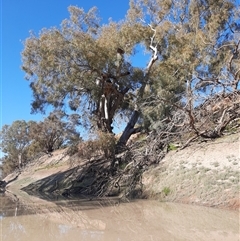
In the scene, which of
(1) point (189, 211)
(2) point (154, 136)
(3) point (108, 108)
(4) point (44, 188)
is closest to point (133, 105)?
(3) point (108, 108)

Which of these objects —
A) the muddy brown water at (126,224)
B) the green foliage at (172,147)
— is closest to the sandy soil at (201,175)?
the green foliage at (172,147)

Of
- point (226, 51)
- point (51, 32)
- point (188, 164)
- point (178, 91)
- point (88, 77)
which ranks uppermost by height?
point (51, 32)

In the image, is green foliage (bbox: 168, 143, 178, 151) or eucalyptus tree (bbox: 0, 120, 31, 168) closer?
green foliage (bbox: 168, 143, 178, 151)

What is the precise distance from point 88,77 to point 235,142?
9.01 meters

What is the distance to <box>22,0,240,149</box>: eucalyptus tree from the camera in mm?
16734

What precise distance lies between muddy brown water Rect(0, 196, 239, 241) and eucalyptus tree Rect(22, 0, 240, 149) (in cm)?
772

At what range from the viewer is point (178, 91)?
63.0ft

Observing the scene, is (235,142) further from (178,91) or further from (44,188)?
(44,188)

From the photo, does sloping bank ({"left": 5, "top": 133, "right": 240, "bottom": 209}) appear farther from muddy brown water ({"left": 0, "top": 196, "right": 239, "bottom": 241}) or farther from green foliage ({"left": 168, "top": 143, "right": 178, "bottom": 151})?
muddy brown water ({"left": 0, "top": 196, "right": 239, "bottom": 241})

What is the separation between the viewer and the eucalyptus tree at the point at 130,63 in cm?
1673

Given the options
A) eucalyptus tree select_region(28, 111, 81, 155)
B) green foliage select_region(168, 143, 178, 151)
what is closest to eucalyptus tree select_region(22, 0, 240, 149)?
green foliage select_region(168, 143, 178, 151)

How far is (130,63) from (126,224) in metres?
13.8

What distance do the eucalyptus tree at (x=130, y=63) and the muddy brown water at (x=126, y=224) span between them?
772 cm

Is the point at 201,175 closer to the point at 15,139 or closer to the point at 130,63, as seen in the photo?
the point at 130,63
